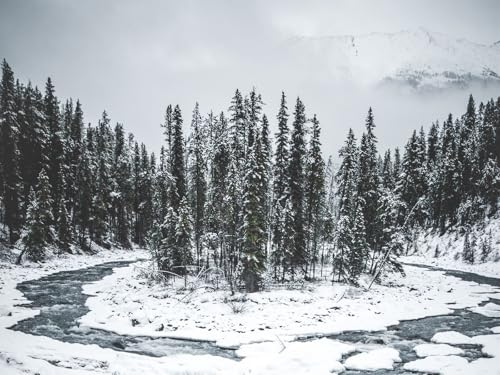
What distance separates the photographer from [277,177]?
103 feet

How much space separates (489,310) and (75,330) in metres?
27.0

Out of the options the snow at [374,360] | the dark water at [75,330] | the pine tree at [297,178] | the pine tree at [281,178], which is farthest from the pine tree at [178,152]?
the snow at [374,360]

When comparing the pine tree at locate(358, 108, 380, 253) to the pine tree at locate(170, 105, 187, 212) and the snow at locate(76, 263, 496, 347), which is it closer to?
the snow at locate(76, 263, 496, 347)

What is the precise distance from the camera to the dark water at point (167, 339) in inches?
612

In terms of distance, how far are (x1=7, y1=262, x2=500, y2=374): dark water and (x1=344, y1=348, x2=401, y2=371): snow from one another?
1.08 feet

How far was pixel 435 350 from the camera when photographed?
15188 millimetres

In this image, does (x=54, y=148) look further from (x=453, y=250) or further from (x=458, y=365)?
(x=453, y=250)

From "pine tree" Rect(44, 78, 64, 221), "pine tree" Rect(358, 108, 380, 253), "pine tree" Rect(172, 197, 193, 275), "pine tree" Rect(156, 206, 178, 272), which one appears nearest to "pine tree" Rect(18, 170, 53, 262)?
"pine tree" Rect(44, 78, 64, 221)

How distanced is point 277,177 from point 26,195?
102 feet

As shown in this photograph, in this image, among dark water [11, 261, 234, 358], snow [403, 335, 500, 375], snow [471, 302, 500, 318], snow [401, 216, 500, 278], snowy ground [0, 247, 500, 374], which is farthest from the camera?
snow [401, 216, 500, 278]

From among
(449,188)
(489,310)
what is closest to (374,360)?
(489,310)

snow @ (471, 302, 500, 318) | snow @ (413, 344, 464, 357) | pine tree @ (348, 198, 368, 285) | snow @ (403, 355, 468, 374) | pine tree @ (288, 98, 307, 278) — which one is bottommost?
snow @ (471, 302, 500, 318)

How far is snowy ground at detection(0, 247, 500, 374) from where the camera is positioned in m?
13.2

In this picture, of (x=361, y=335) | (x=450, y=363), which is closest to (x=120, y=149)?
(x=361, y=335)
